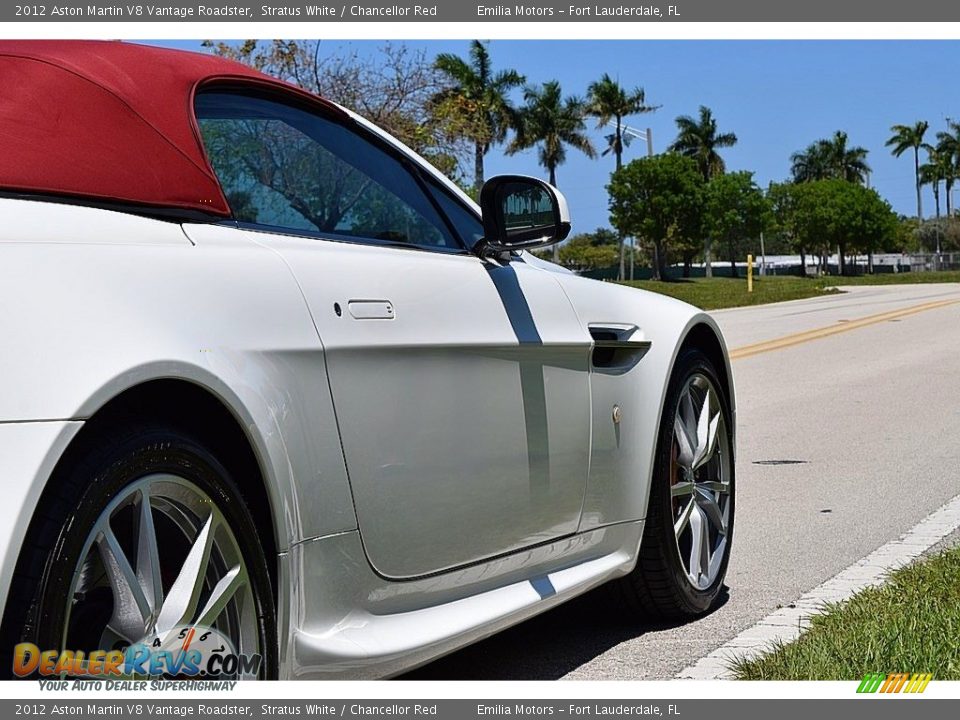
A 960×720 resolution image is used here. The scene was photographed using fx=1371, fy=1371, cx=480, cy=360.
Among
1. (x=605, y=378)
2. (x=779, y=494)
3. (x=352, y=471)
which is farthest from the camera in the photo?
(x=779, y=494)

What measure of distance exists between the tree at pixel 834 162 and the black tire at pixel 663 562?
146 metres

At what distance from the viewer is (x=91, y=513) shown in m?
2.21

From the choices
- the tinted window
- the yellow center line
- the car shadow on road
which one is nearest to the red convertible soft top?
the tinted window

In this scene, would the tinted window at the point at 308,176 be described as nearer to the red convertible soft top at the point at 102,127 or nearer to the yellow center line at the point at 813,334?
the red convertible soft top at the point at 102,127

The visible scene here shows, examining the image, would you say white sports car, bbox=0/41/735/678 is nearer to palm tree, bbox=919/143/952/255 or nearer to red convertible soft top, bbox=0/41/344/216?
red convertible soft top, bbox=0/41/344/216

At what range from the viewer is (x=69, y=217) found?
254 centimetres

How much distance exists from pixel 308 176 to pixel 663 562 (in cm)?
181

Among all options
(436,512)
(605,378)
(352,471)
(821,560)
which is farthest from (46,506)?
(821,560)

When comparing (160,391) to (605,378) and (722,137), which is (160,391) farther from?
(722,137)

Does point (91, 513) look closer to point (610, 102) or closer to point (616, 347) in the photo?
point (616, 347)

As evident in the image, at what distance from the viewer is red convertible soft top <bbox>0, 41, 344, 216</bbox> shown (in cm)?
268

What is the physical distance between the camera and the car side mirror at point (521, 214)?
370 centimetres

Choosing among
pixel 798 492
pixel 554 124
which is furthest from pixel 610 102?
pixel 798 492
